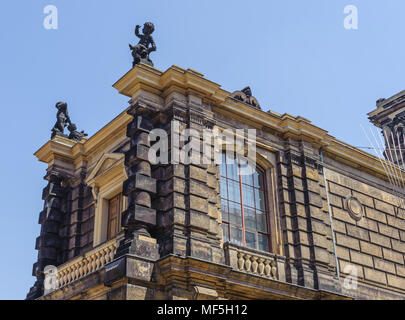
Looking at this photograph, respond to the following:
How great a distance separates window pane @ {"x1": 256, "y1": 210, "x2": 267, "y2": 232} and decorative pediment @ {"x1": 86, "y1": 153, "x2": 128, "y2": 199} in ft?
14.9

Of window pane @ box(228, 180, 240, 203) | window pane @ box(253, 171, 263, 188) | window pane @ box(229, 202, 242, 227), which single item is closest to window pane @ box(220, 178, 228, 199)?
window pane @ box(228, 180, 240, 203)

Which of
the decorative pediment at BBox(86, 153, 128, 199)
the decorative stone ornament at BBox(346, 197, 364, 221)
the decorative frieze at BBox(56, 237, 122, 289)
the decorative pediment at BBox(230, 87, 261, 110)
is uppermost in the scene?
the decorative pediment at BBox(230, 87, 261, 110)

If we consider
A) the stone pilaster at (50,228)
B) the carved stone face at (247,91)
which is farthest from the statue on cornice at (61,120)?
Result: the carved stone face at (247,91)

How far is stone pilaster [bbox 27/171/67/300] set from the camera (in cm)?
2030

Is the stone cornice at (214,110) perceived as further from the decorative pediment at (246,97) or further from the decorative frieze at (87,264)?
the decorative frieze at (87,264)

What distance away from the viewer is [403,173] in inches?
958

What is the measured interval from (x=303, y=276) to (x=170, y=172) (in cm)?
528

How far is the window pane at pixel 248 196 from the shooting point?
63.4ft

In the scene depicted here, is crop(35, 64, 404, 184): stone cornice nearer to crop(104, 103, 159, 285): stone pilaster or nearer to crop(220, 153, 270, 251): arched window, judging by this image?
crop(104, 103, 159, 285): stone pilaster

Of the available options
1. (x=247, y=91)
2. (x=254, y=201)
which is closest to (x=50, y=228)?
(x=254, y=201)

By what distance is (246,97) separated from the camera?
2072 cm

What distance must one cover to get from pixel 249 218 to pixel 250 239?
0.69 m
